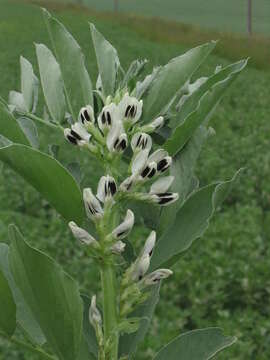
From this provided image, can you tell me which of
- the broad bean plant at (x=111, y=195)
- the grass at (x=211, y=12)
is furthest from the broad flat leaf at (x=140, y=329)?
the grass at (x=211, y=12)

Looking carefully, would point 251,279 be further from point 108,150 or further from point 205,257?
point 108,150

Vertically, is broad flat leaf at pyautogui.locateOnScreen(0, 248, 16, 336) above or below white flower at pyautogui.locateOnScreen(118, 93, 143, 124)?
below

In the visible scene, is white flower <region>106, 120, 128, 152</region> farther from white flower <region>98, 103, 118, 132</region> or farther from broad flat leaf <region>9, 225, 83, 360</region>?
broad flat leaf <region>9, 225, 83, 360</region>

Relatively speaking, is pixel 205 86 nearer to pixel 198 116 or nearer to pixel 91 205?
pixel 198 116

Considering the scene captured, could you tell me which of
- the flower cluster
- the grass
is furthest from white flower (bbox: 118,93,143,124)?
the grass

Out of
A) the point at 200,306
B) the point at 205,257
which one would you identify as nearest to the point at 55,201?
the point at 200,306

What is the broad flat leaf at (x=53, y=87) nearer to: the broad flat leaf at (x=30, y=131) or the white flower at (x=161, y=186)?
the broad flat leaf at (x=30, y=131)
